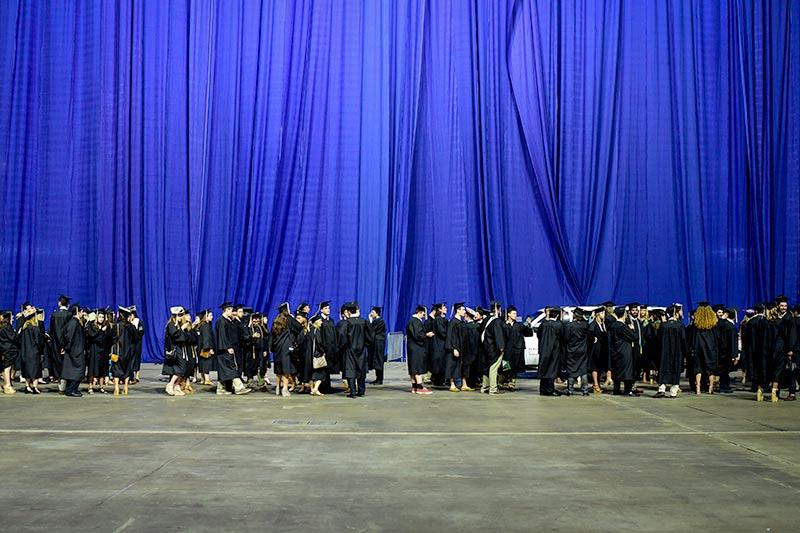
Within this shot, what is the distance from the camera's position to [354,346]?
1452cm

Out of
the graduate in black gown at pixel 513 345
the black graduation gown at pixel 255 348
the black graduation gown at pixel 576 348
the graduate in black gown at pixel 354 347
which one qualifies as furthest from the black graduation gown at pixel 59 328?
the black graduation gown at pixel 576 348

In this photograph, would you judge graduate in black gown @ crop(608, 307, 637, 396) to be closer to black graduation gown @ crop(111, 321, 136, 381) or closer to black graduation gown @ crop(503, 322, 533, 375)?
black graduation gown @ crop(503, 322, 533, 375)

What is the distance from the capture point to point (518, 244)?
23938mm

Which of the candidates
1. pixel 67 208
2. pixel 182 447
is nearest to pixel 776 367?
pixel 182 447

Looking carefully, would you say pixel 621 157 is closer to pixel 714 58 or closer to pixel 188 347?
pixel 714 58

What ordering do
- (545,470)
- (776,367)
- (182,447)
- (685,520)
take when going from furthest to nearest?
(776,367), (182,447), (545,470), (685,520)

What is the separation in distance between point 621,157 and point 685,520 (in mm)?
19358

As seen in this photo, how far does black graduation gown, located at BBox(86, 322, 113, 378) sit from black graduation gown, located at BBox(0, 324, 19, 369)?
1.25 m

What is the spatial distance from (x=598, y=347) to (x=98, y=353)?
28.4 feet

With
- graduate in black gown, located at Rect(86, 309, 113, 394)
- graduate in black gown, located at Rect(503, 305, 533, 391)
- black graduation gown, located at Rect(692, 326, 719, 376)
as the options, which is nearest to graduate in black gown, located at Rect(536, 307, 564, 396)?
graduate in black gown, located at Rect(503, 305, 533, 391)

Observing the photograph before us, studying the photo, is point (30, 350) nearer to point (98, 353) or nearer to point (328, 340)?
point (98, 353)

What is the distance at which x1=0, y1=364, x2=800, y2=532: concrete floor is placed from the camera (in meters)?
6.27

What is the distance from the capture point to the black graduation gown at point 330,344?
14680 mm

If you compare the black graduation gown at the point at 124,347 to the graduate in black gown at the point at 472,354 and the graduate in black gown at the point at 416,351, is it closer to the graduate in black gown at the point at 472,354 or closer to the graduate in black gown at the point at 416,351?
the graduate in black gown at the point at 416,351
